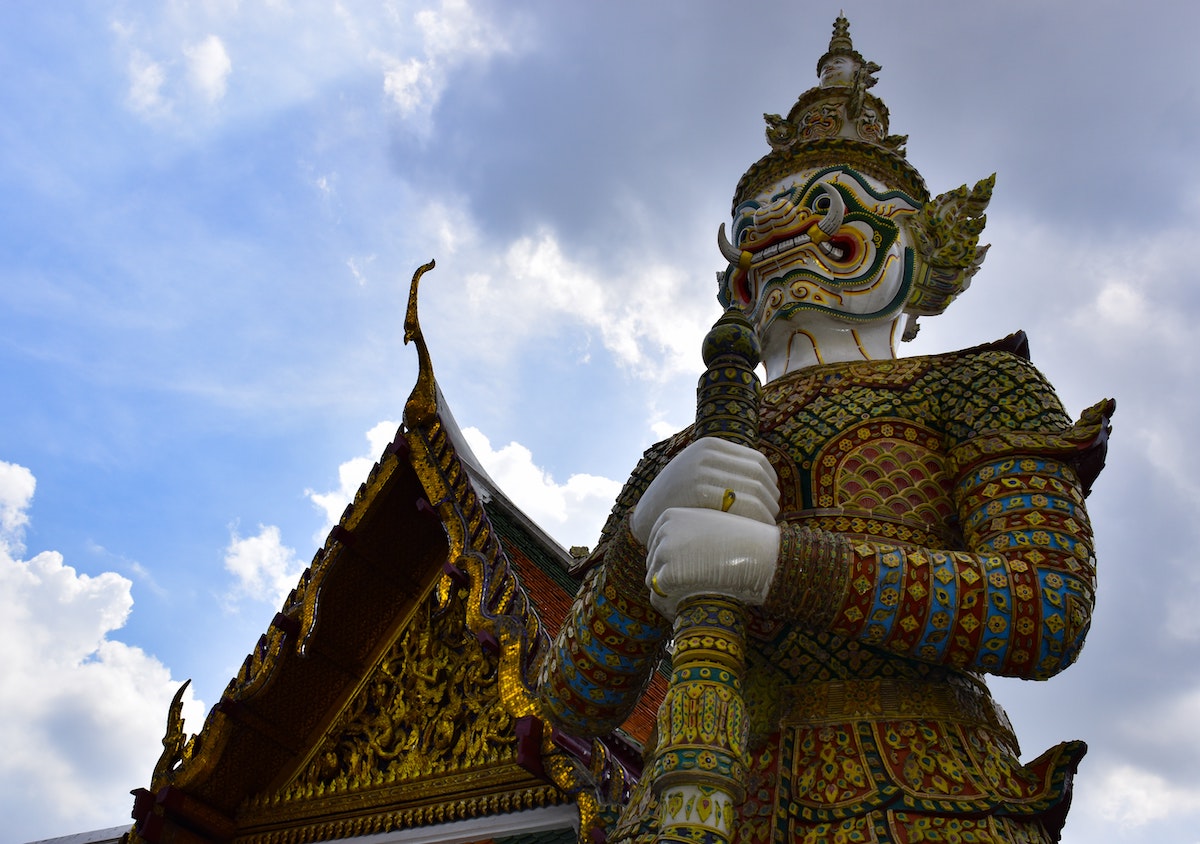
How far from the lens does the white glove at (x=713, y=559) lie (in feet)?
7.64

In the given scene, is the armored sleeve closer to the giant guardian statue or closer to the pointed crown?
the giant guardian statue

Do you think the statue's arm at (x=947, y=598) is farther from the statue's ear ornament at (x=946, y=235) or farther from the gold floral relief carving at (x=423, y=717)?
the gold floral relief carving at (x=423, y=717)

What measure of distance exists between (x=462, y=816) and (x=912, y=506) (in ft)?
6.11

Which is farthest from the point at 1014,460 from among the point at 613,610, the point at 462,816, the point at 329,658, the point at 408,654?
the point at 329,658

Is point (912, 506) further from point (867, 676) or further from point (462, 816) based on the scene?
point (462, 816)

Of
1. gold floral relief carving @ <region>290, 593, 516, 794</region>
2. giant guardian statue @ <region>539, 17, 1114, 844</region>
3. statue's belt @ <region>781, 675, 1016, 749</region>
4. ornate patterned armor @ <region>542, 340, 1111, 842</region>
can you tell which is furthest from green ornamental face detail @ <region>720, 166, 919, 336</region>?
gold floral relief carving @ <region>290, 593, 516, 794</region>

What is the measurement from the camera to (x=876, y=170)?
3.59m

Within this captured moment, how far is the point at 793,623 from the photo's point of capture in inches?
104

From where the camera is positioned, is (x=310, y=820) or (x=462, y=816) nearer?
(x=462, y=816)

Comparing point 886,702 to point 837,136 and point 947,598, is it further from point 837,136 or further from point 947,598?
point 837,136

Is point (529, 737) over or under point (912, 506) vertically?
under

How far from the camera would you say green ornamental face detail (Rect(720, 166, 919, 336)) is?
10.8 feet

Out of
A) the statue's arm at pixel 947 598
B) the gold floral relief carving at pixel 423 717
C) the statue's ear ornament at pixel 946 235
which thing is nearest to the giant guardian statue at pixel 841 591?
the statue's arm at pixel 947 598

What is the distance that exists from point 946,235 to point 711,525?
1573mm
